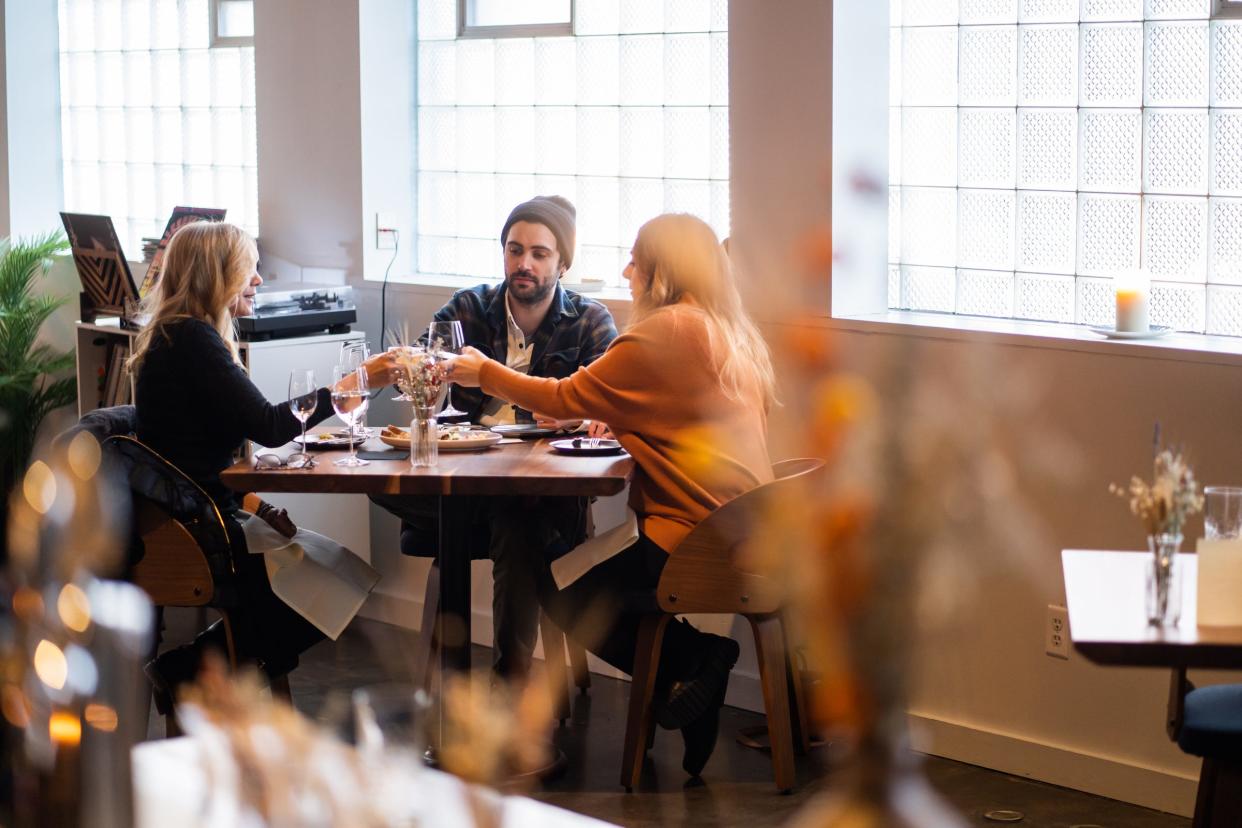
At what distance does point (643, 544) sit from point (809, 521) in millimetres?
3009

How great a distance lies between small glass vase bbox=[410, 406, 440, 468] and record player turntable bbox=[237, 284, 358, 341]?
4.74 ft

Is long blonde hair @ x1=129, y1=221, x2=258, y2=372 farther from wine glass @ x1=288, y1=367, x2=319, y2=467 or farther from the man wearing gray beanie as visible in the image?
the man wearing gray beanie

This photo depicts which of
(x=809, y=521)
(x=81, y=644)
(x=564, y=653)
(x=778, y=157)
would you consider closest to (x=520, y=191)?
(x=778, y=157)

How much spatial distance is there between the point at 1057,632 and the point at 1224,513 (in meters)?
1.38

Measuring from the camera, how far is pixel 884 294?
3.98 metres

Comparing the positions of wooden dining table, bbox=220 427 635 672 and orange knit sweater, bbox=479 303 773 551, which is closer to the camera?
wooden dining table, bbox=220 427 635 672

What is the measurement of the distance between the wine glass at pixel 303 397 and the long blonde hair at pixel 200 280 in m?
0.32

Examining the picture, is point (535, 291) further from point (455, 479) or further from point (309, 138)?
point (309, 138)

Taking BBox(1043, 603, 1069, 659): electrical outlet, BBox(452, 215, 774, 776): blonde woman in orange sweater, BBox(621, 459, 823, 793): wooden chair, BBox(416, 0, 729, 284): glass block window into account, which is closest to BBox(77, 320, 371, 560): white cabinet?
BBox(416, 0, 729, 284): glass block window

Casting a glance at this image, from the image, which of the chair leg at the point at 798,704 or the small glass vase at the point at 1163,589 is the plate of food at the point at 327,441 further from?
the small glass vase at the point at 1163,589

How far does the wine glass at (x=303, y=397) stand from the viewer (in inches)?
126

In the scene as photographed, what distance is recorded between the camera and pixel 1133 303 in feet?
11.0

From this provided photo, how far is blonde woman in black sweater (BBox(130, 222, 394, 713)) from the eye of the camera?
3.38 m

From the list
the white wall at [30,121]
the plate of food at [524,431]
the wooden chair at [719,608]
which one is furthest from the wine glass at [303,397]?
the white wall at [30,121]
